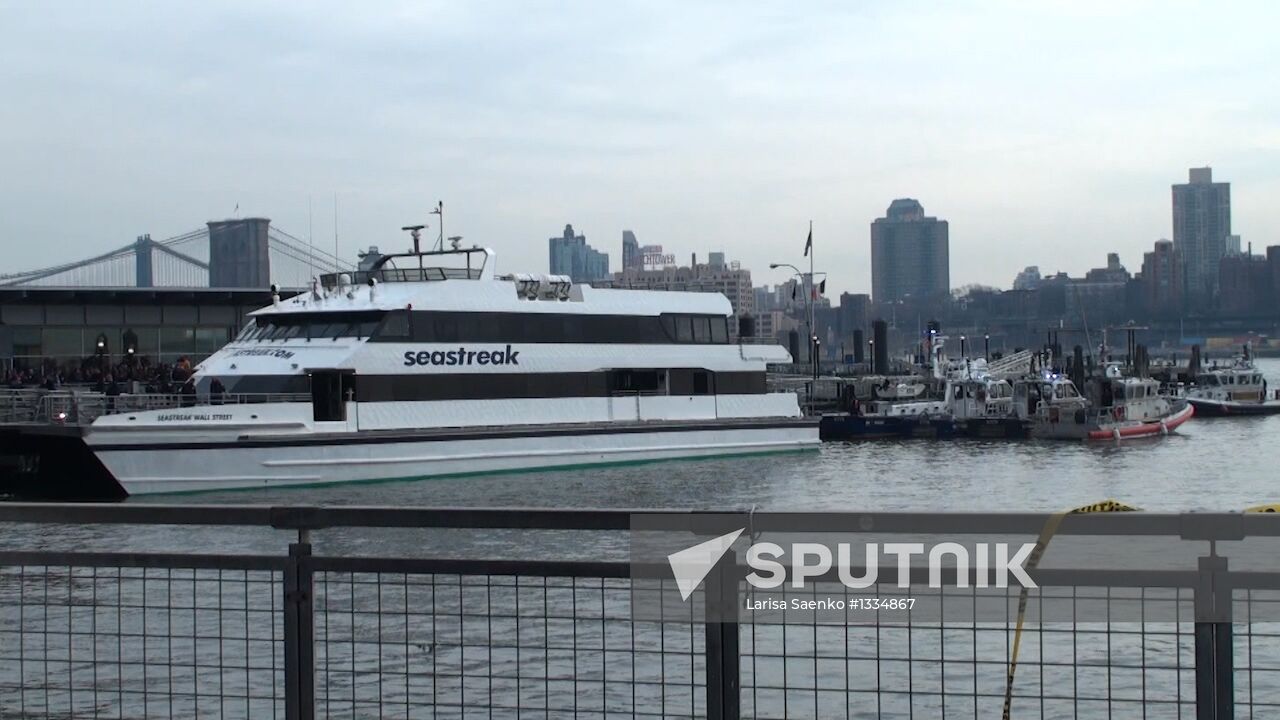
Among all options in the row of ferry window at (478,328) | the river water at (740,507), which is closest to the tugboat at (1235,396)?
the river water at (740,507)

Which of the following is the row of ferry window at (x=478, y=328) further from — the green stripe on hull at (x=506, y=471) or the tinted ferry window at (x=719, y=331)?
the green stripe on hull at (x=506, y=471)

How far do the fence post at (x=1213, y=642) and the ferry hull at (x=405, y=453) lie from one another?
24431 mm

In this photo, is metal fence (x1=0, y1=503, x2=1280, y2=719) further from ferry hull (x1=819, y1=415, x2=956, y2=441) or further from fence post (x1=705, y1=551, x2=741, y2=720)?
ferry hull (x1=819, y1=415, x2=956, y2=441)

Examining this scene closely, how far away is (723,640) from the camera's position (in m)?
4.36

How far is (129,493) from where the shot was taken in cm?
2669

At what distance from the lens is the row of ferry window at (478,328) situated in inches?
1155

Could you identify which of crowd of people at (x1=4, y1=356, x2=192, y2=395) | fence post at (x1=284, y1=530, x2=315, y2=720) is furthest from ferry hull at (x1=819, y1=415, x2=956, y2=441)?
fence post at (x1=284, y1=530, x2=315, y2=720)

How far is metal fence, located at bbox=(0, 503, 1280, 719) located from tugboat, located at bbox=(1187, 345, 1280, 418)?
182 ft

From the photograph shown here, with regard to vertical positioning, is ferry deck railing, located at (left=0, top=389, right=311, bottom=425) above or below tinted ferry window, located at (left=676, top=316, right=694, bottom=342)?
below

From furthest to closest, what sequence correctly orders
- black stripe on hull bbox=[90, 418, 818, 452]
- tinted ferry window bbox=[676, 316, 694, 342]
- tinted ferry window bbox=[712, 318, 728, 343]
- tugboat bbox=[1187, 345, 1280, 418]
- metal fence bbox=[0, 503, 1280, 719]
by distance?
tugboat bbox=[1187, 345, 1280, 418], tinted ferry window bbox=[712, 318, 728, 343], tinted ferry window bbox=[676, 316, 694, 342], black stripe on hull bbox=[90, 418, 818, 452], metal fence bbox=[0, 503, 1280, 719]

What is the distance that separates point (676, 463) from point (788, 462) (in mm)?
3130

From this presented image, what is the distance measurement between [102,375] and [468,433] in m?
9.14

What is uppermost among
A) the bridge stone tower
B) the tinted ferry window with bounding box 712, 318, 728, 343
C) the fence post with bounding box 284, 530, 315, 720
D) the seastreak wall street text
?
the bridge stone tower

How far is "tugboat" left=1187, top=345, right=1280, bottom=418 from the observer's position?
6712 centimetres
